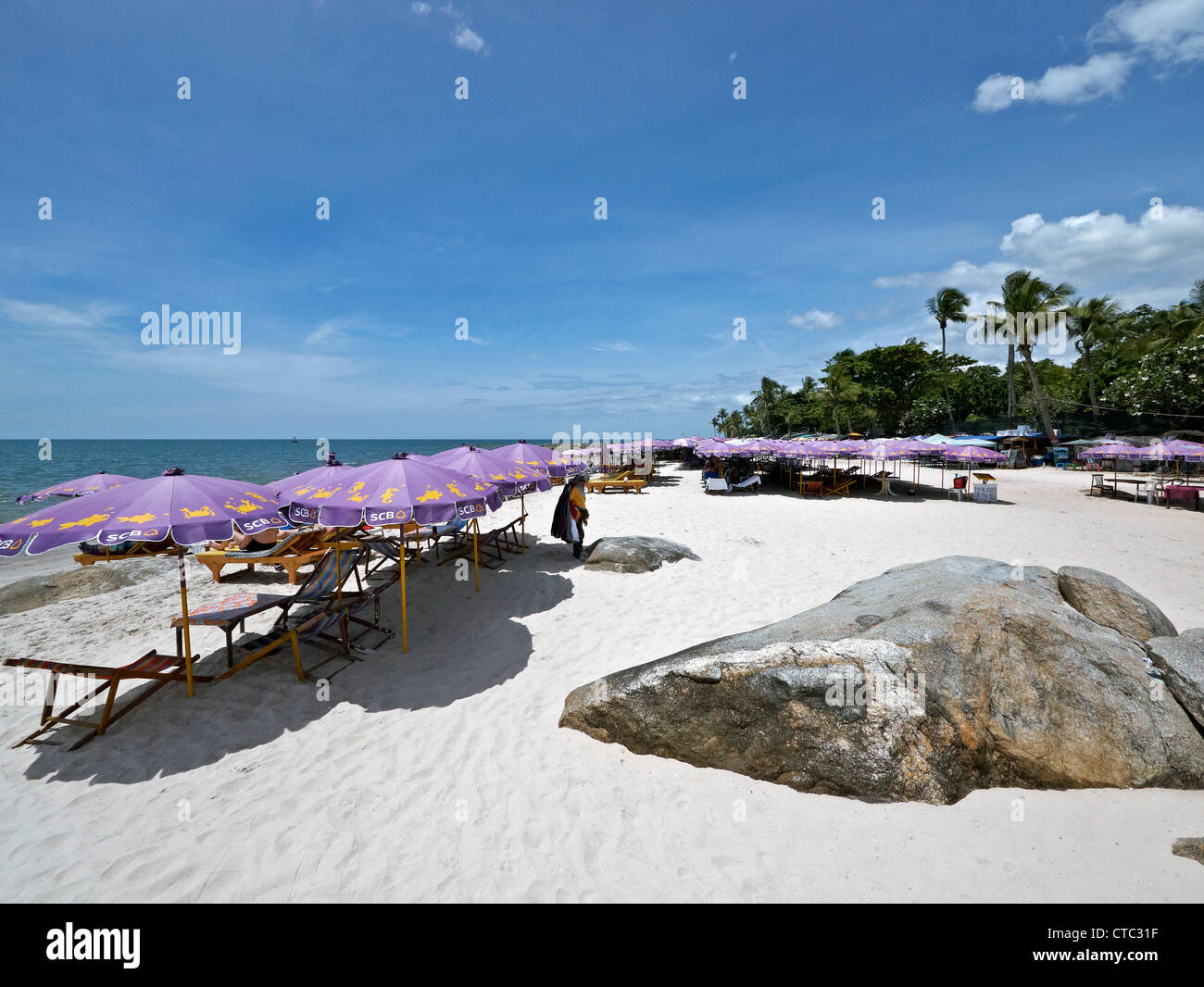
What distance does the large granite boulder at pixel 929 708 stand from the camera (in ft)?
10.6

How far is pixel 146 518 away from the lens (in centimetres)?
399

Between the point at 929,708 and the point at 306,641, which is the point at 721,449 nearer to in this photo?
the point at 306,641

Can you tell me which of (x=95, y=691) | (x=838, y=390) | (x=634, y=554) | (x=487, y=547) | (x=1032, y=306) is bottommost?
(x=95, y=691)

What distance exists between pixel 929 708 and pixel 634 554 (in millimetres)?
5611

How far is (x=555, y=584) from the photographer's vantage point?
26.8 feet

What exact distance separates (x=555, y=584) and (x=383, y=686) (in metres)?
3.42

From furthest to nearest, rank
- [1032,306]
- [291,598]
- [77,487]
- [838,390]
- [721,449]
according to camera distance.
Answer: [838,390], [1032,306], [721,449], [77,487], [291,598]

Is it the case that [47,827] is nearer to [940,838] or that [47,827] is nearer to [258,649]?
[258,649]

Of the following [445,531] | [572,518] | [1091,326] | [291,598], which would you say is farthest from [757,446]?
[1091,326]

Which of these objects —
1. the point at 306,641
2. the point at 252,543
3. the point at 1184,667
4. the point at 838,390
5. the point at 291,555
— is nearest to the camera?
the point at 1184,667

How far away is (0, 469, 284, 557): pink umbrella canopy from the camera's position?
3852 millimetres

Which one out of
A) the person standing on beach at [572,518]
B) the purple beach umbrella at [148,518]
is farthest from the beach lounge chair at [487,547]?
the purple beach umbrella at [148,518]

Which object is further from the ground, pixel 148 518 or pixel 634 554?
pixel 148 518
